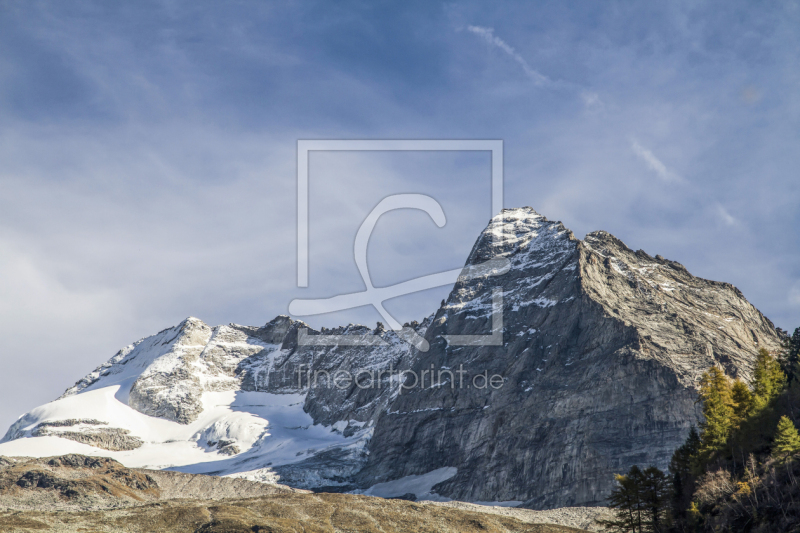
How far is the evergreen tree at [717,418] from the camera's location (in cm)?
8688

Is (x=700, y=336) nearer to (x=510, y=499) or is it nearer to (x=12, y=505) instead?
(x=510, y=499)

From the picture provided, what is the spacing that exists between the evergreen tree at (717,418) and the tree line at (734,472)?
120 millimetres

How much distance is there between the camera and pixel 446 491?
616 ft

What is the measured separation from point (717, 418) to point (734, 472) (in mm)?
7945

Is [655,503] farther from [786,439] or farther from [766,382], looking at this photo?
[766,382]

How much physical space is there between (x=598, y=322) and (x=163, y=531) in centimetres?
13177

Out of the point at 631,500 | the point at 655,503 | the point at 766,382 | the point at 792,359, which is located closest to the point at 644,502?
the point at 655,503

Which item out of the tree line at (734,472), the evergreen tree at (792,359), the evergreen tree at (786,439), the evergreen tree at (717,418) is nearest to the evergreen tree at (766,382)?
the tree line at (734,472)

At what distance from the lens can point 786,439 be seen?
75062mm

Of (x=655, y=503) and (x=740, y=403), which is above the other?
(x=740, y=403)

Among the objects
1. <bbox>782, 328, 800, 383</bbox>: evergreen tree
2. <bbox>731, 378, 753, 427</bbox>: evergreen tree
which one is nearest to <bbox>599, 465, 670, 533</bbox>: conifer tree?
<bbox>731, 378, 753, 427</bbox>: evergreen tree

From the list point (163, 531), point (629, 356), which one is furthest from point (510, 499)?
point (163, 531)

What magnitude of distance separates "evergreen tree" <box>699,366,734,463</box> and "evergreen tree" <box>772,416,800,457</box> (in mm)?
10014

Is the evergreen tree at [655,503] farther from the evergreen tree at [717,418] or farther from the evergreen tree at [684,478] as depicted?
the evergreen tree at [717,418]
